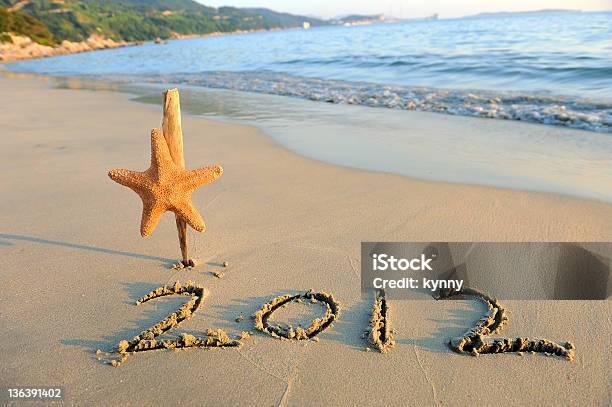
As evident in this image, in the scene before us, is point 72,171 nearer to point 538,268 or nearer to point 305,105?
point 538,268

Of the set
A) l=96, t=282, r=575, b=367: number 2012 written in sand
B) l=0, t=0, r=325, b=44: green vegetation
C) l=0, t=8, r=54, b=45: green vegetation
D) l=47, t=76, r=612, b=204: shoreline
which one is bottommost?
l=96, t=282, r=575, b=367: number 2012 written in sand

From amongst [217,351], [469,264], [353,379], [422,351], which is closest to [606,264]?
[469,264]

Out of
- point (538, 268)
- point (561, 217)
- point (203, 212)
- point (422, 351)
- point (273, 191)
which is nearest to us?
point (422, 351)

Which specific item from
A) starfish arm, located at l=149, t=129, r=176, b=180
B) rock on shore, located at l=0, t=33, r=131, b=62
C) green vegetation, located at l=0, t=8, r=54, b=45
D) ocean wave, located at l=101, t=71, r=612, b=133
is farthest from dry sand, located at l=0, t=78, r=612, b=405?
green vegetation, located at l=0, t=8, r=54, b=45

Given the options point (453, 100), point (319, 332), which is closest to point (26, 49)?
point (453, 100)

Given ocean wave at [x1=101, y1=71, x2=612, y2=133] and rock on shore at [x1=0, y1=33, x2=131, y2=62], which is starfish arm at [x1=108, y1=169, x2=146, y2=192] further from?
rock on shore at [x1=0, y1=33, x2=131, y2=62]

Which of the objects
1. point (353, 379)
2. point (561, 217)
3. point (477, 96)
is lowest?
point (353, 379)

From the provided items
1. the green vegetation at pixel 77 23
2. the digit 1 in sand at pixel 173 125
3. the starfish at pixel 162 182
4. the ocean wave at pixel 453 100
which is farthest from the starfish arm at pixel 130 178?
the green vegetation at pixel 77 23

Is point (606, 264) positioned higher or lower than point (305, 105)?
lower
